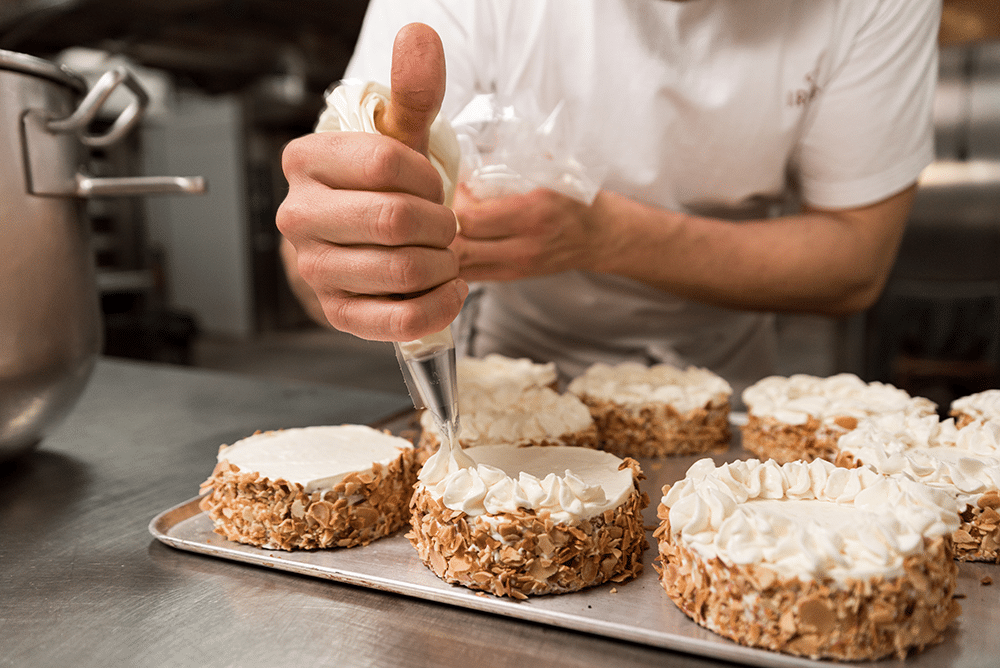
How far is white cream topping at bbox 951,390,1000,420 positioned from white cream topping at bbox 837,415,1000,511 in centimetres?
6

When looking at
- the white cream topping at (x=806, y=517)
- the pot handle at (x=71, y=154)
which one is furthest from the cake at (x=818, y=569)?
the pot handle at (x=71, y=154)

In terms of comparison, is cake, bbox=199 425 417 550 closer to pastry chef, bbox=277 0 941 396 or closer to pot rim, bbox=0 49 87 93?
pastry chef, bbox=277 0 941 396

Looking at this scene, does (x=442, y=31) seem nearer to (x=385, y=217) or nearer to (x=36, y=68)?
(x=36, y=68)

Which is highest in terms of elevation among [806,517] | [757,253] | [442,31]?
[442,31]

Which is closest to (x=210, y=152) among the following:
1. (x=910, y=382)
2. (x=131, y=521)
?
(x=910, y=382)

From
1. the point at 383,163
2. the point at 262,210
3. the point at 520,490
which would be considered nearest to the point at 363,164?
the point at 383,163

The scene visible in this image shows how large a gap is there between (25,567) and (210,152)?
9376mm

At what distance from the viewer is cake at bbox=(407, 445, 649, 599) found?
876 millimetres

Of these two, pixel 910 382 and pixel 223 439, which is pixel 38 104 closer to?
pixel 223 439

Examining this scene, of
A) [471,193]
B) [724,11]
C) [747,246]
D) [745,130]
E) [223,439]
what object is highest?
[724,11]

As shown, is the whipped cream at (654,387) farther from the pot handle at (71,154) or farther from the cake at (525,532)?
the pot handle at (71,154)

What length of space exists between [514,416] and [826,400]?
627 millimetres

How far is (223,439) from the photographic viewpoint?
1.58 meters

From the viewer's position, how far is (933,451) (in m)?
1.13
